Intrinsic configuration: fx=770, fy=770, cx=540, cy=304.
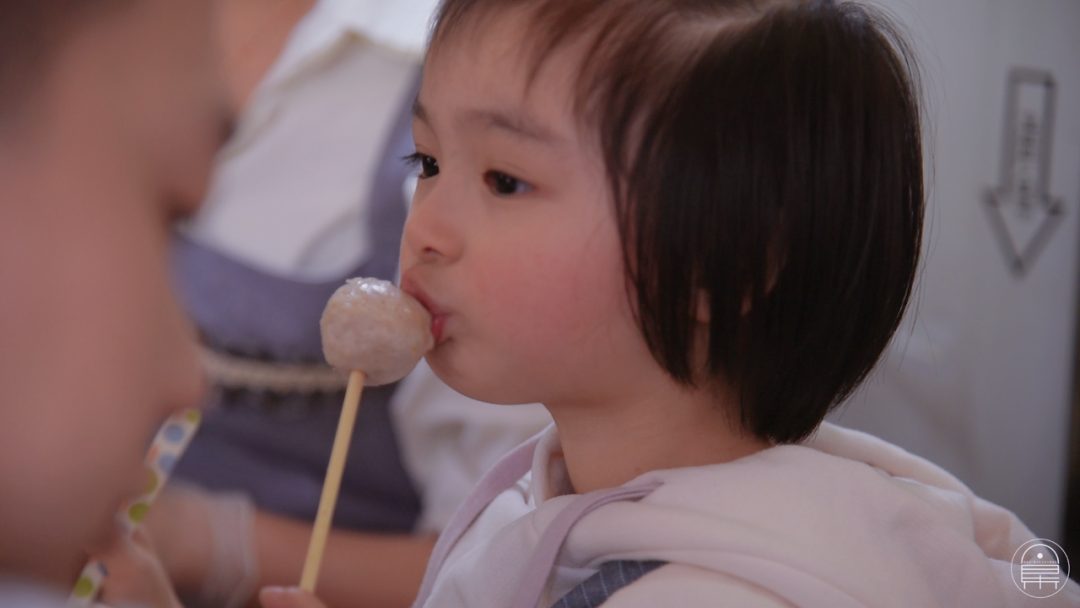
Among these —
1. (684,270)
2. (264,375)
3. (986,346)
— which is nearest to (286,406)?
(264,375)

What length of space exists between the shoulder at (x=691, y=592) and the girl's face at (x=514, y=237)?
156mm

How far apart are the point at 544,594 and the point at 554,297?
0.26 metres

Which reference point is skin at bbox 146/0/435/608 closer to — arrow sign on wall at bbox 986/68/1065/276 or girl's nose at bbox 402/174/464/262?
girl's nose at bbox 402/174/464/262

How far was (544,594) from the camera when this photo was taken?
0.65 m

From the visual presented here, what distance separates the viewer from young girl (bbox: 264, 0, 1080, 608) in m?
0.57

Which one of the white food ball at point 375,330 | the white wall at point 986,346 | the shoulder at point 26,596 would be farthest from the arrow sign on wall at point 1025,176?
the shoulder at point 26,596

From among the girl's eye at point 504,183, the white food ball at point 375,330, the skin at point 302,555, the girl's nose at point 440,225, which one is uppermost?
the girl's eye at point 504,183

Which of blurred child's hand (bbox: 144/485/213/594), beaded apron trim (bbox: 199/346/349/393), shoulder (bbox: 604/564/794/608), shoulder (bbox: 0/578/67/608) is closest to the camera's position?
shoulder (bbox: 604/564/794/608)

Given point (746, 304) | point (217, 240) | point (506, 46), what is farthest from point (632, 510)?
point (217, 240)

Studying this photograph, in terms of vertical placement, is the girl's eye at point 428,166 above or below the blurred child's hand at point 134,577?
above

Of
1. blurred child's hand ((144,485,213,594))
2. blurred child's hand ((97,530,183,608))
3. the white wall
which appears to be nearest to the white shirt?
blurred child's hand ((144,485,213,594))

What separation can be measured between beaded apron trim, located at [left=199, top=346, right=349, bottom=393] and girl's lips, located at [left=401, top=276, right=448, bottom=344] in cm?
54

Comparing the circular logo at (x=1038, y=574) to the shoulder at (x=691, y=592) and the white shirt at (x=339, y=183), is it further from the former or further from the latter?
the white shirt at (x=339, y=183)

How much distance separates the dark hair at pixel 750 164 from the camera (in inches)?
22.5
